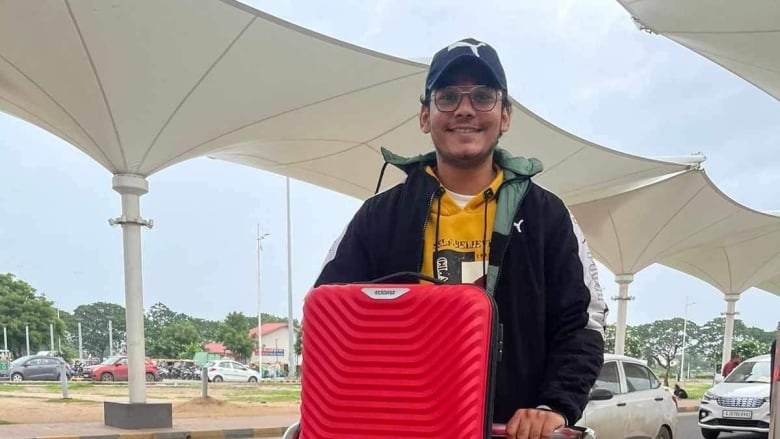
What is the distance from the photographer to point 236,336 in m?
54.4

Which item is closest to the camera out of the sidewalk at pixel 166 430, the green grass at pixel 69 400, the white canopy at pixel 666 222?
the sidewalk at pixel 166 430

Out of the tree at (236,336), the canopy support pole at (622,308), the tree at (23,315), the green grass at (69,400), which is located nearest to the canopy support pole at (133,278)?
the green grass at (69,400)

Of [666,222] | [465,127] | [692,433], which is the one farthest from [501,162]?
[666,222]

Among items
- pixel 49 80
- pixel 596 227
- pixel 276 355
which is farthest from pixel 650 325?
pixel 49 80

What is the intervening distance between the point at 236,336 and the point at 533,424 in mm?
55172

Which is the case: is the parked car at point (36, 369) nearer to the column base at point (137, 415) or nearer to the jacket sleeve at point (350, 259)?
the column base at point (137, 415)

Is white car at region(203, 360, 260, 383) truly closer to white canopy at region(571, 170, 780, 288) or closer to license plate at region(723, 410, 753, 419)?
white canopy at region(571, 170, 780, 288)

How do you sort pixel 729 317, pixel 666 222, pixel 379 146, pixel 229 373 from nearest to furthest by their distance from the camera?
1. pixel 379 146
2. pixel 666 222
3. pixel 729 317
4. pixel 229 373

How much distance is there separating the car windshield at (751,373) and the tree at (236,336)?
46.9 meters

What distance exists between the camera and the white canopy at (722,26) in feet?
39.3

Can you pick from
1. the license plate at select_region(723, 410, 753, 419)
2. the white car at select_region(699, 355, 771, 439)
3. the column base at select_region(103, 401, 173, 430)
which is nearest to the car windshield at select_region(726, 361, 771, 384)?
the white car at select_region(699, 355, 771, 439)

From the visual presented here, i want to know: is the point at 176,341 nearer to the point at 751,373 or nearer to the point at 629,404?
the point at 751,373

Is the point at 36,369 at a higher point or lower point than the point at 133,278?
lower

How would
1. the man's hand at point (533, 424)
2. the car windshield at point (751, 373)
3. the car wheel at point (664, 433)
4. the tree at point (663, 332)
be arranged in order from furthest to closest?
the tree at point (663, 332), the car windshield at point (751, 373), the car wheel at point (664, 433), the man's hand at point (533, 424)
